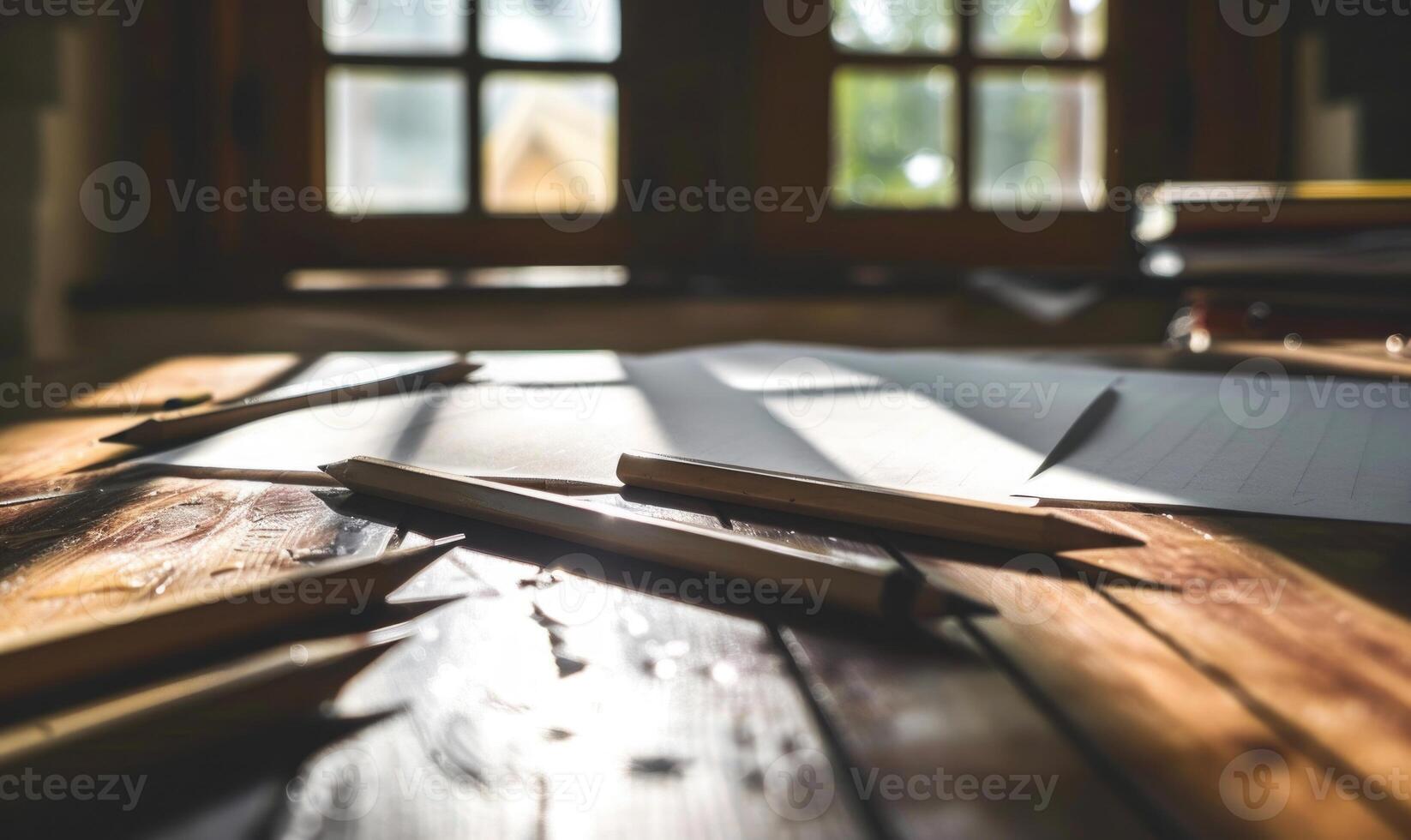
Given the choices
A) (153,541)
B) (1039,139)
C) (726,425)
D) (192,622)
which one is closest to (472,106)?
(1039,139)

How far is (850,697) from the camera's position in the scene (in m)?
0.21

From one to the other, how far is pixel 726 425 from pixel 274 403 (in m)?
0.27

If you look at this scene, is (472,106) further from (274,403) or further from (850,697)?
(850,697)

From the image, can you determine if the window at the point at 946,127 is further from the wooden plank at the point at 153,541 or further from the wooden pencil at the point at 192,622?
the wooden pencil at the point at 192,622

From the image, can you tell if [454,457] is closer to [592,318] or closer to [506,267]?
[592,318]

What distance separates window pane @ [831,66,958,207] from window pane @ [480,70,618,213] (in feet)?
1.37

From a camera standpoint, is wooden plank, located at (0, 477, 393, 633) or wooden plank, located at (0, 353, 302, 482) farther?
wooden plank, located at (0, 353, 302, 482)

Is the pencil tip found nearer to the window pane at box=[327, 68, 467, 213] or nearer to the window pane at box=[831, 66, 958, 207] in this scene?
the window pane at box=[327, 68, 467, 213]

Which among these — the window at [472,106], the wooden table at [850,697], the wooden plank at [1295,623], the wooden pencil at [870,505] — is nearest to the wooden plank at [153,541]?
the wooden table at [850,697]

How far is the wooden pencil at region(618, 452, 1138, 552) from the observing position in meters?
0.30

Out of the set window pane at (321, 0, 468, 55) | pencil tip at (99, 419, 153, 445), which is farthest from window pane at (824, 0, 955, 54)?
pencil tip at (99, 419, 153, 445)

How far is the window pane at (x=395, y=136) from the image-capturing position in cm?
164

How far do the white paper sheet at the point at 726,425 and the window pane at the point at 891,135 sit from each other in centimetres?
109

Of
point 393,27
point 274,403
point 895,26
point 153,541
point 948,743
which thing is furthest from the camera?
point 895,26
